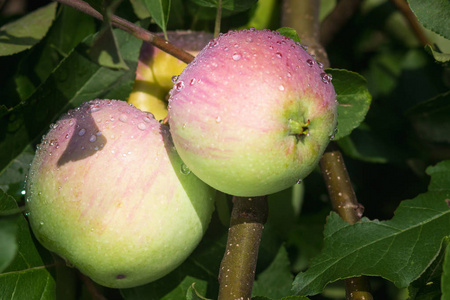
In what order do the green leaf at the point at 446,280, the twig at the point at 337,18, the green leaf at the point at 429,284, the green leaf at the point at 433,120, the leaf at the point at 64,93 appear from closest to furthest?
1. the green leaf at the point at 446,280
2. the green leaf at the point at 429,284
3. the leaf at the point at 64,93
4. the green leaf at the point at 433,120
5. the twig at the point at 337,18

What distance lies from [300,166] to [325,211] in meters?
0.50

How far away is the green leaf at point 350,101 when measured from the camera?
0.74m

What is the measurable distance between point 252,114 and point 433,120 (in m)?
0.59

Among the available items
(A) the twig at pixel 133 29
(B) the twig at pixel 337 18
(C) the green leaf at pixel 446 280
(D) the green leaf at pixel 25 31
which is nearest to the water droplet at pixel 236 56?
(A) the twig at pixel 133 29

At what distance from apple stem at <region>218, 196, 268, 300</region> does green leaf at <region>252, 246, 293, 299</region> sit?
0.16m

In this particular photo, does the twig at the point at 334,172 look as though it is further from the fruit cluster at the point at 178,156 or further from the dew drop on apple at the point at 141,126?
the dew drop on apple at the point at 141,126

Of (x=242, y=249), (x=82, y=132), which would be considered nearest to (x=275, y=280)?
(x=242, y=249)

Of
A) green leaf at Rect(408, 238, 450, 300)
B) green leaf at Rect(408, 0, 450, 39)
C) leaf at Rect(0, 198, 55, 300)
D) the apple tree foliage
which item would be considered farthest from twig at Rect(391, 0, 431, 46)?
leaf at Rect(0, 198, 55, 300)

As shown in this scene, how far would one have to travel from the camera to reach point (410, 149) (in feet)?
3.48

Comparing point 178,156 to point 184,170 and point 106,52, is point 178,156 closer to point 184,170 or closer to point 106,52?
point 184,170

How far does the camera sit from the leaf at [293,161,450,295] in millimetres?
649

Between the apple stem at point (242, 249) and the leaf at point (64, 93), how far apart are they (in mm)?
270

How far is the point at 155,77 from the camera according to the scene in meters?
0.83

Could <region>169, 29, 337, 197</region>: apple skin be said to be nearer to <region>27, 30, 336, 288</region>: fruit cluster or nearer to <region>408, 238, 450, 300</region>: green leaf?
<region>27, 30, 336, 288</region>: fruit cluster
